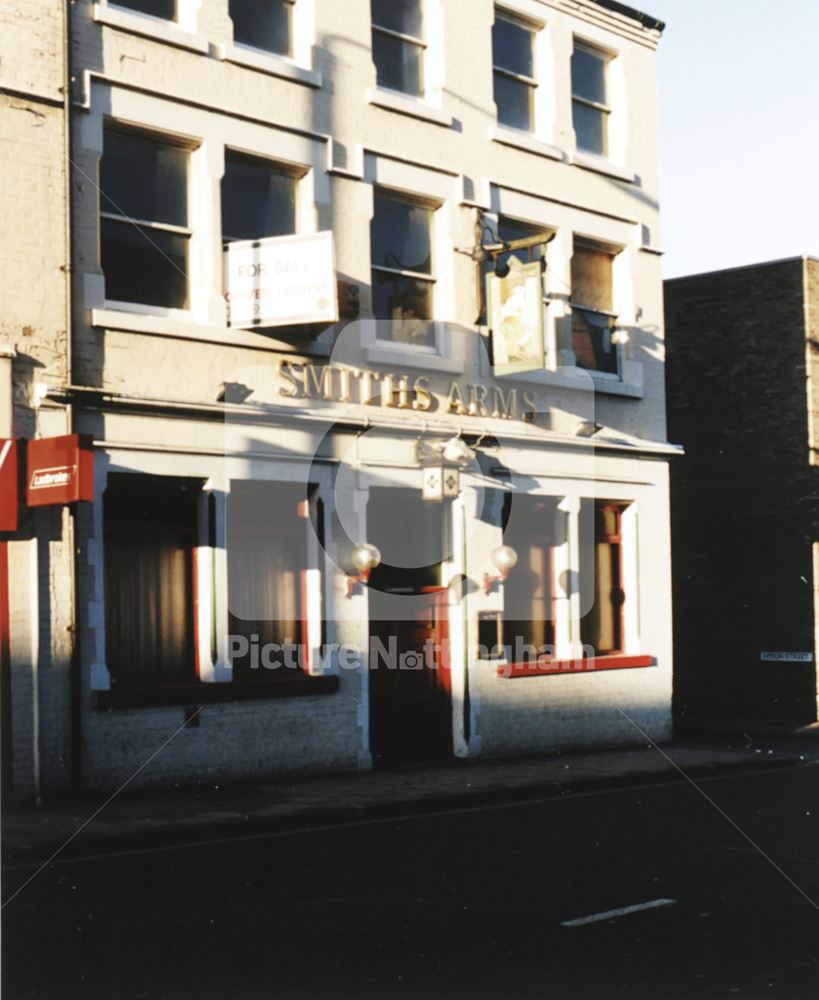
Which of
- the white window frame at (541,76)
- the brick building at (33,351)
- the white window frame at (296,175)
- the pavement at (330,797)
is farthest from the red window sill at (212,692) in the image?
the white window frame at (541,76)

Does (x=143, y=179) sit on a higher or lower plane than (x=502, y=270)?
higher

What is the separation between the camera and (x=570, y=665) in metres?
18.9

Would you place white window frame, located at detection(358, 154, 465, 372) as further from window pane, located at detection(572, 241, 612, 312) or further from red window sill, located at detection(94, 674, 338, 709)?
red window sill, located at detection(94, 674, 338, 709)

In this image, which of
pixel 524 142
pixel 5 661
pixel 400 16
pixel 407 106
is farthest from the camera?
pixel 524 142

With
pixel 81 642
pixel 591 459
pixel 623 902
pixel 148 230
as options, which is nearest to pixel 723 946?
pixel 623 902

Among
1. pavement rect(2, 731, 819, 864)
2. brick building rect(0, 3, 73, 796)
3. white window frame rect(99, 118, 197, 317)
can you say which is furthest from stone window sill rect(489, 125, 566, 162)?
pavement rect(2, 731, 819, 864)

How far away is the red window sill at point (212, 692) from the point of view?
14.0 m

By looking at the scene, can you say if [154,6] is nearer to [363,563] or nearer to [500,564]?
[363,563]

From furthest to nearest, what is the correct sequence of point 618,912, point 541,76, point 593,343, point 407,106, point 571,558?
point 593,343
point 541,76
point 571,558
point 407,106
point 618,912

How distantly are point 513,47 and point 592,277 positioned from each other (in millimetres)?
3496

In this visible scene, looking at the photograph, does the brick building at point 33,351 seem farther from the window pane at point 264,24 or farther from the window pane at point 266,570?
the window pane at point 264,24

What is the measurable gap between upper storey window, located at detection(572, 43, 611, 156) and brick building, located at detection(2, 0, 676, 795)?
0.06 m

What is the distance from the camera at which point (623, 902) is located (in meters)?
8.93

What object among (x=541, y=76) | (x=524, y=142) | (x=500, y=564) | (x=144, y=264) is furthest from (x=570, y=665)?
(x=541, y=76)
